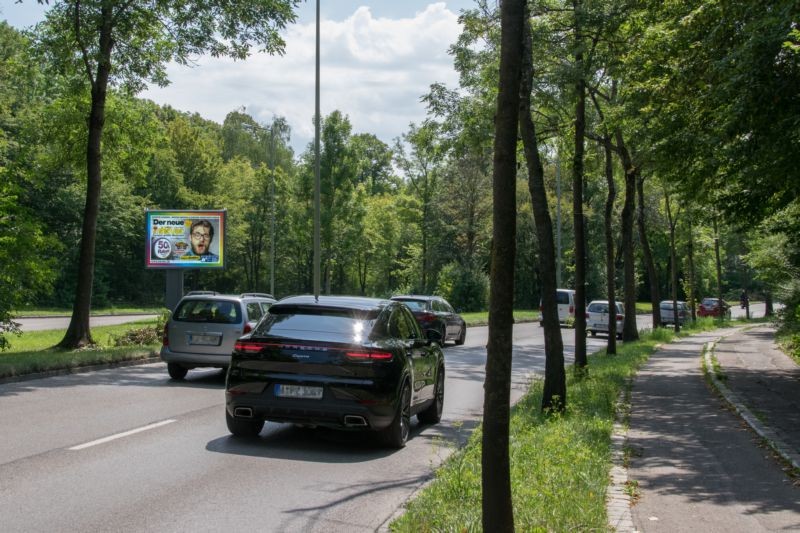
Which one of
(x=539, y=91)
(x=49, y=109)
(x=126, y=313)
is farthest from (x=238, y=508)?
(x=126, y=313)

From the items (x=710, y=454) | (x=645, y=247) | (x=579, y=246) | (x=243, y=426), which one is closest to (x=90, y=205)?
(x=579, y=246)

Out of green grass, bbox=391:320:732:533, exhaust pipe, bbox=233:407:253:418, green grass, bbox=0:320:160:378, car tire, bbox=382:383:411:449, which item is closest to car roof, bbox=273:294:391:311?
car tire, bbox=382:383:411:449

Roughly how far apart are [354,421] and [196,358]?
7.16m

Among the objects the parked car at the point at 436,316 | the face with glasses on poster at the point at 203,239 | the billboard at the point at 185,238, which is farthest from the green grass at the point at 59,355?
the parked car at the point at 436,316

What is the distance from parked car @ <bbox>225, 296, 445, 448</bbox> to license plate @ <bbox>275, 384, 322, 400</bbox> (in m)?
0.01

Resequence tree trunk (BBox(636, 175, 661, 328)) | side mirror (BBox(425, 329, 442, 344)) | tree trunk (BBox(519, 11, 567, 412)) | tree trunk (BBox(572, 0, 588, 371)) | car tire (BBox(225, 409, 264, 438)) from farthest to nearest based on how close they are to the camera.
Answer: tree trunk (BBox(636, 175, 661, 328)) → tree trunk (BBox(572, 0, 588, 371)) → tree trunk (BBox(519, 11, 567, 412)) → side mirror (BBox(425, 329, 442, 344)) → car tire (BBox(225, 409, 264, 438))

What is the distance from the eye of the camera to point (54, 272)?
734 inches

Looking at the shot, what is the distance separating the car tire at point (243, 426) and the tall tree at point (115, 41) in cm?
1221

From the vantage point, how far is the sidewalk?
20.7 feet

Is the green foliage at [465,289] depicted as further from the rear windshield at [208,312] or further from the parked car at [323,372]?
the parked car at [323,372]

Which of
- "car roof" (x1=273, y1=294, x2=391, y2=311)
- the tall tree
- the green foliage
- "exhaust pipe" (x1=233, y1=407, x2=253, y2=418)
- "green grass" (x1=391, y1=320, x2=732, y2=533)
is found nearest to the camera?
"green grass" (x1=391, y1=320, x2=732, y2=533)

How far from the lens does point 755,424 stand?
435 inches

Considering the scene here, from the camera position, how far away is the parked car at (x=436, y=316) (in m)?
26.3

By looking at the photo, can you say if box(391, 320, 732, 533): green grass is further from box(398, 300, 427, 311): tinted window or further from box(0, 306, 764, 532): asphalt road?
box(398, 300, 427, 311): tinted window
